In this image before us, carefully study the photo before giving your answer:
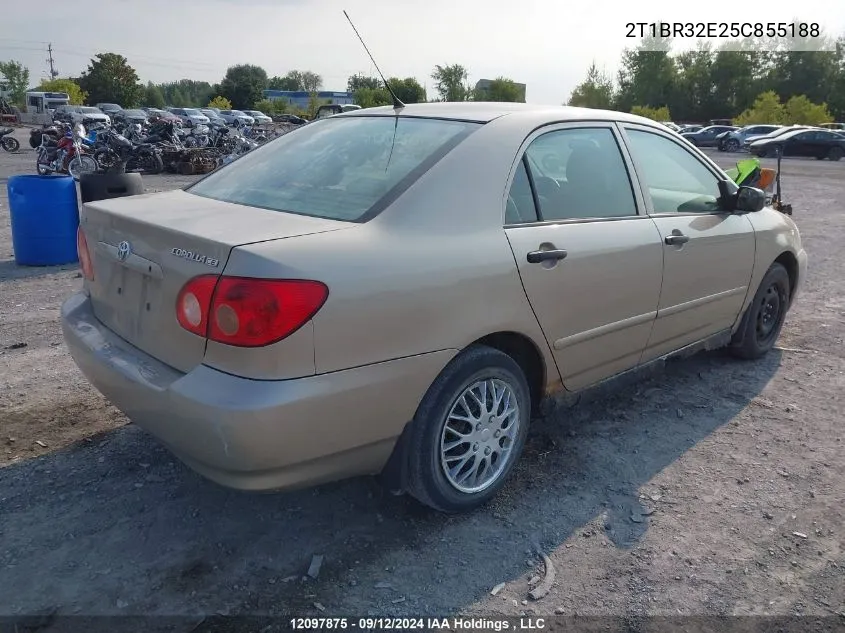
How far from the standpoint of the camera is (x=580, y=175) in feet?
11.5

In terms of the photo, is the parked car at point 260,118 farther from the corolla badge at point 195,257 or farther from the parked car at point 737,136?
the corolla badge at point 195,257

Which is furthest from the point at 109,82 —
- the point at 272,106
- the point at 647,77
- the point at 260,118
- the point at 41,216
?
the point at 41,216

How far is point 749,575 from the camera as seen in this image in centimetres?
273

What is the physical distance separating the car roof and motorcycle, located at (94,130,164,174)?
14.9 m

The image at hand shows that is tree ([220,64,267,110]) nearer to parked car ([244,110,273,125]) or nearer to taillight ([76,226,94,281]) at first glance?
parked car ([244,110,273,125])

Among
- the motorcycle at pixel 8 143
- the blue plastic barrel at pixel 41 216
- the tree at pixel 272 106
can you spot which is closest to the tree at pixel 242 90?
the tree at pixel 272 106

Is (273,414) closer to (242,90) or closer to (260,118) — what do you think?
(260,118)

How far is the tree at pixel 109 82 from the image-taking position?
75562mm

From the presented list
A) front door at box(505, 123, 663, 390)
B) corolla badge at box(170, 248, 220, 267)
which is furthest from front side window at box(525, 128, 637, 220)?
corolla badge at box(170, 248, 220, 267)

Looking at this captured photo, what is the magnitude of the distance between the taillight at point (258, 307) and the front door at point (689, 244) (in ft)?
7.08

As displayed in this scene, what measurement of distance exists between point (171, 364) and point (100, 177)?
6.22 m

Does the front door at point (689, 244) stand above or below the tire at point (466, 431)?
above

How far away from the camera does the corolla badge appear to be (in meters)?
2.37

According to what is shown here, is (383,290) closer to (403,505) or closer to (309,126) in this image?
(403,505)
